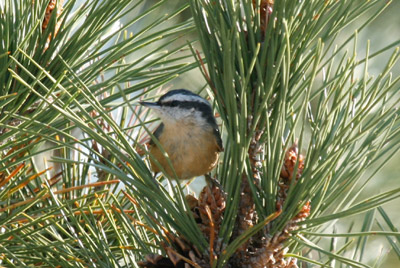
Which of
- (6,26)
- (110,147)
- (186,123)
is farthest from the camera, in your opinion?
(186,123)

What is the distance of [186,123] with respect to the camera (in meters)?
1.88

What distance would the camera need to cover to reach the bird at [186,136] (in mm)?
1739

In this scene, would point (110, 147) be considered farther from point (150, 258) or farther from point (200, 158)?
point (200, 158)

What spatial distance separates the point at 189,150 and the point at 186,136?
9 centimetres

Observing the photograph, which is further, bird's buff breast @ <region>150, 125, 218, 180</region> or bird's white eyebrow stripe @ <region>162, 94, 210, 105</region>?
bird's white eyebrow stripe @ <region>162, 94, 210, 105</region>

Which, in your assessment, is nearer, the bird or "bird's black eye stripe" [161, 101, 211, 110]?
the bird

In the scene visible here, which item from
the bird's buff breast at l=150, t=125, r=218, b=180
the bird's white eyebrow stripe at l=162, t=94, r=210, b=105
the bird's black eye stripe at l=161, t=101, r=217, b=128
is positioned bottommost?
the bird's buff breast at l=150, t=125, r=218, b=180

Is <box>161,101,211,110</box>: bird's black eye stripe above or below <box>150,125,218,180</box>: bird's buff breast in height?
above

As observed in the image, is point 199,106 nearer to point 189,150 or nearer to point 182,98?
Answer: point 182,98

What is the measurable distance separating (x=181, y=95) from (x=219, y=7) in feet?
2.56

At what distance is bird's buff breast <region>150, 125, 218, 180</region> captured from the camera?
1.73 metres

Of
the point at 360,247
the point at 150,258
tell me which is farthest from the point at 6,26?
the point at 360,247

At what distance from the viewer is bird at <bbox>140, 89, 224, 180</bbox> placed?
174cm

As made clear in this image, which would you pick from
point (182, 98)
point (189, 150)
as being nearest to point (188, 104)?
point (182, 98)
